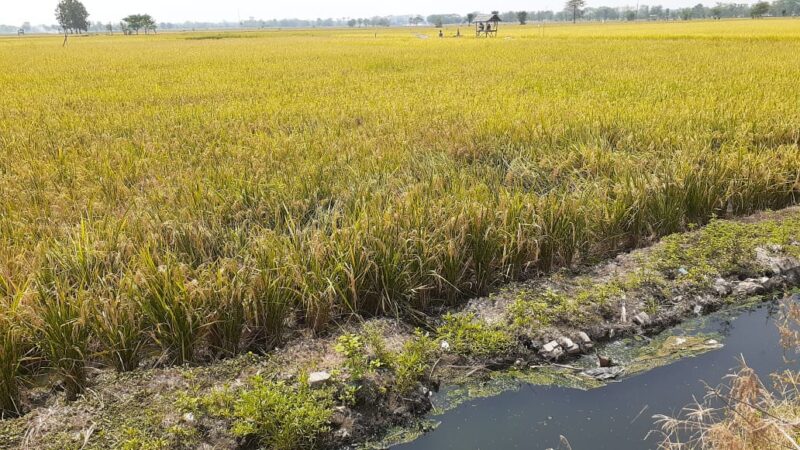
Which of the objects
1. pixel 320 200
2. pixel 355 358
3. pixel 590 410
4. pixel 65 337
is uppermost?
pixel 320 200

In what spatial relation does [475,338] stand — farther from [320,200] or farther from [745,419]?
[320,200]

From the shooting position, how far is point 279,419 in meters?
2.67

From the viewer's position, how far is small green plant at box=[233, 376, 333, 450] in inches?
104

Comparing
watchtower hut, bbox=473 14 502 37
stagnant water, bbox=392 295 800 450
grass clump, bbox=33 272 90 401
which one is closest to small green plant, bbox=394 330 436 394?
stagnant water, bbox=392 295 800 450

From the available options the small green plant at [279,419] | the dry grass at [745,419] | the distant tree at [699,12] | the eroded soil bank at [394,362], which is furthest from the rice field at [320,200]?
the distant tree at [699,12]

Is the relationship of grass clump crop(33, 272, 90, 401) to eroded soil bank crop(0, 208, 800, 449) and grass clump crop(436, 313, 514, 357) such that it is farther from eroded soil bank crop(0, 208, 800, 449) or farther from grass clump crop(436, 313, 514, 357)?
grass clump crop(436, 313, 514, 357)

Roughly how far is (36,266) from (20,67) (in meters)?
18.7

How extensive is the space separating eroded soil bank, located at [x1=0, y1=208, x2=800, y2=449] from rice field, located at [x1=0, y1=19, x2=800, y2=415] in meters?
0.23

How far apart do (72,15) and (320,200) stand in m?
112

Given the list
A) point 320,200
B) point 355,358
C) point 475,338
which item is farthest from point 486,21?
point 355,358

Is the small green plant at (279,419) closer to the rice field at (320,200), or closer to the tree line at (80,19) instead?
the rice field at (320,200)

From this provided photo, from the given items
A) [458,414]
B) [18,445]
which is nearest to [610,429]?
[458,414]

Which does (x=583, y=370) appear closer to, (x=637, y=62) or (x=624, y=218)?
(x=624, y=218)

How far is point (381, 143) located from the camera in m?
→ 6.45
